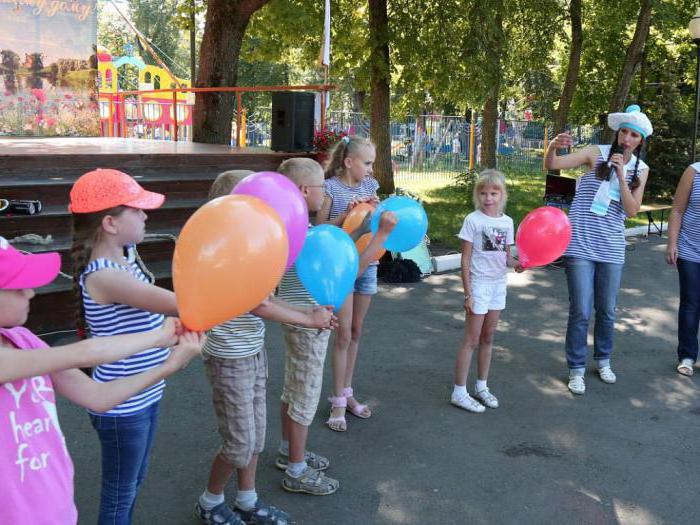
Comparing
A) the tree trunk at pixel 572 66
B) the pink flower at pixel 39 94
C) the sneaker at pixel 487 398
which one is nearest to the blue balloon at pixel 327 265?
the sneaker at pixel 487 398

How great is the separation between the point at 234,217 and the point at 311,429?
248 centimetres

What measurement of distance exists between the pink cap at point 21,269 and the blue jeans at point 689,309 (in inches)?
193

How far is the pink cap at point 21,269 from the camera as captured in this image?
1622mm

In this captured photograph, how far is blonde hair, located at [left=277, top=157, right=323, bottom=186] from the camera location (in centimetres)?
311

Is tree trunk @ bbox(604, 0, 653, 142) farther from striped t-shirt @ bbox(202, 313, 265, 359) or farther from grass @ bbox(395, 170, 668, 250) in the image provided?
striped t-shirt @ bbox(202, 313, 265, 359)

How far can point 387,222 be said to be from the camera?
321 cm

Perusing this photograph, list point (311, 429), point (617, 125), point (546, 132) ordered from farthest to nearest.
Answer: point (546, 132), point (617, 125), point (311, 429)

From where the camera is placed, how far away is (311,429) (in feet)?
13.9

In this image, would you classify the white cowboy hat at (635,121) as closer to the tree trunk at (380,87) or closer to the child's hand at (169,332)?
the child's hand at (169,332)

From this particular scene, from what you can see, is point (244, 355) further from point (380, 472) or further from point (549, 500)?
point (549, 500)

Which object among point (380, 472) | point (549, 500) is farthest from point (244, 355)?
point (549, 500)

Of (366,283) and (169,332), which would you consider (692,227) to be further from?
(169,332)

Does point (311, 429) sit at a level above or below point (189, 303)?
below

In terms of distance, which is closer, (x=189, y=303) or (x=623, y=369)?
(x=189, y=303)
